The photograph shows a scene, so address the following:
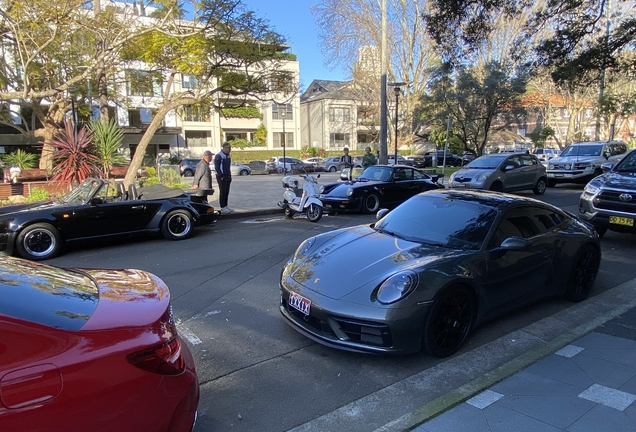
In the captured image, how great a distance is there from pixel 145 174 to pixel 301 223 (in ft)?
37.6

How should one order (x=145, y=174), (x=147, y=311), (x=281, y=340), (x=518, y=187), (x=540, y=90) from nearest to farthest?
1. (x=147, y=311)
2. (x=281, y=340)
3. (x=518, y=187)
4. (x=145, y=174)
5. (x=540, y=90)

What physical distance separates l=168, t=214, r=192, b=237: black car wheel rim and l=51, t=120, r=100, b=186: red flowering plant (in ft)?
16.8

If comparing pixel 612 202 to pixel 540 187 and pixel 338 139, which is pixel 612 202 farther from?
pixel 338 139

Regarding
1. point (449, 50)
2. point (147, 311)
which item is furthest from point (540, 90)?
point (147, 311)

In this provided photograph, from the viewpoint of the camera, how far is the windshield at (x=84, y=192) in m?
7.82

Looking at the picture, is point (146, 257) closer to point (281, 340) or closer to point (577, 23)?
point (281, 340)

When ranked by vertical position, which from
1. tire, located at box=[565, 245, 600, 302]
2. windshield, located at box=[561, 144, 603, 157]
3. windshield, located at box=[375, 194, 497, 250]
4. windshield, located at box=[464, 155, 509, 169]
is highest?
windshield, located at box=[561, 144, 603, 157]

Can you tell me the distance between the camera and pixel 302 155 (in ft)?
169

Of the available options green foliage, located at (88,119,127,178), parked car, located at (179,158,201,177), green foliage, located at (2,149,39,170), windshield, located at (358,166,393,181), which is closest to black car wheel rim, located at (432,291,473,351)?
windshield, located at (358,166,393,181)

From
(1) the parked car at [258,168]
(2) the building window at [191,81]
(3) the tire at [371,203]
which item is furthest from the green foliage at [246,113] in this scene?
(3) the tire at [371,203]

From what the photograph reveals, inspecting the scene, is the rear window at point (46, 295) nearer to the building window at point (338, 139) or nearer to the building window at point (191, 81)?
the building window at point (191, 81)

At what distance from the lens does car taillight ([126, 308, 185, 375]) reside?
2.08 meters

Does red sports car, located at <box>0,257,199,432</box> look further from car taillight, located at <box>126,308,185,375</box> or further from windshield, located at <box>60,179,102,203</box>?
windshield, located at <box>60,179,102,203</box>

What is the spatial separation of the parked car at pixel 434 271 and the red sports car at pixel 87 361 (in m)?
1.48
